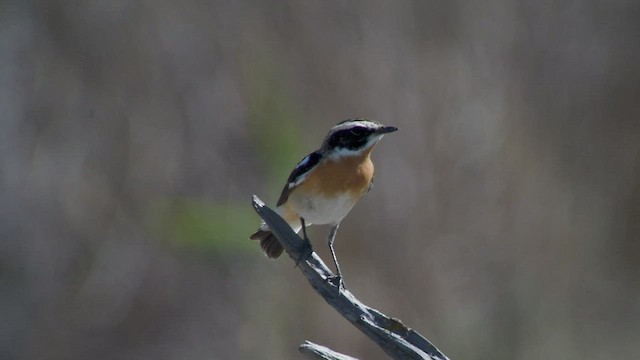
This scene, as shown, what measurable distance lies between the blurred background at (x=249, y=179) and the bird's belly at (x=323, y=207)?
5.41ft

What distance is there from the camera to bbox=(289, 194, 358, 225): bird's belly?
12.6 feet

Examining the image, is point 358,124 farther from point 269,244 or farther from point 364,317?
point 364,317

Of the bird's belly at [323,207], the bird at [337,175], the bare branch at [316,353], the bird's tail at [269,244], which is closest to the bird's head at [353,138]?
the bird at [337,175]

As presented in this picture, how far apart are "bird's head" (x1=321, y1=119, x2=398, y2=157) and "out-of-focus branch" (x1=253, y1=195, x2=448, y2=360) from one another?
67 centimetres

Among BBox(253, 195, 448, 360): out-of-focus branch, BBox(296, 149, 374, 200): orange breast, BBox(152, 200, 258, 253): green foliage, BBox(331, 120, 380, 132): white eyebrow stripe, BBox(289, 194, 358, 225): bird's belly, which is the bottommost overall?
BBox(253, 195, 448, 360): out-of-focus branch

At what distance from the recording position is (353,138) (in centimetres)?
381

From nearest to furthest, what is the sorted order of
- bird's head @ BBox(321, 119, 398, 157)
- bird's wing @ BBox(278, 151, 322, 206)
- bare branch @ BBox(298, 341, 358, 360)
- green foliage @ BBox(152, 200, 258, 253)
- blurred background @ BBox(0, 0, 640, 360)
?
bare branch @ BBox(298, 341, 358, 360)
bird's head @ BBox(321, 119, 398, 157)
bird's wing @ BBox(278, 151, 322, 206)
green foliage @ BBox(152, 200, 258, 253)
blurred background @ BBox(0, 0, 640, 360)

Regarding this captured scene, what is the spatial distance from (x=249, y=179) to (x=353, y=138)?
212cm

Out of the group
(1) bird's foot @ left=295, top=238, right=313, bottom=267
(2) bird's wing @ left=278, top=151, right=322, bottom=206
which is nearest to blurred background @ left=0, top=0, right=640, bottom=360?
(2) bird's wing @ left=278, top=151, right=322, bottom=206

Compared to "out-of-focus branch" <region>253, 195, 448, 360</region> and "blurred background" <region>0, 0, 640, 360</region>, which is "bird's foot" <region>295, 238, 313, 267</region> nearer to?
"out-of-focus branch" <region>253, 195, 448, 360</region>

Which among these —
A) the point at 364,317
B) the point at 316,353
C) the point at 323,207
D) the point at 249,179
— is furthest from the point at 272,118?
the point at 316,353

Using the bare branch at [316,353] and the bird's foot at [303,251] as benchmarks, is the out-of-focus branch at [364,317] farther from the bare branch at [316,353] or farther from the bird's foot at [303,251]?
the bare branch at [316,353]

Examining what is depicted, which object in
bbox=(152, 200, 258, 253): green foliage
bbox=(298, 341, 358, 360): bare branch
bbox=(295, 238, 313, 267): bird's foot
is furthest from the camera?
bbox=(152, 200, 258, 253): green foliage

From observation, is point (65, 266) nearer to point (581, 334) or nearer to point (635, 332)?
point (581, 334)
